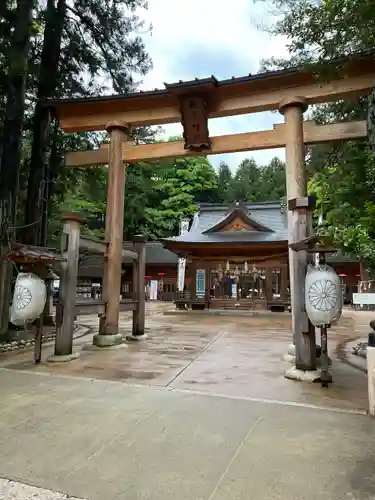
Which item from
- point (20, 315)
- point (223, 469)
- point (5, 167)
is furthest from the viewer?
point (5, 167)

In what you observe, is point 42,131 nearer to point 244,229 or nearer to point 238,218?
point 238,218

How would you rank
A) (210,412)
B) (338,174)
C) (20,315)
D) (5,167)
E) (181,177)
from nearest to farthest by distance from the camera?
(210,412) → (20,315) → (5,167) → (338,174) → (181,177)

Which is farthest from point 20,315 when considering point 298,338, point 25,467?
point 298,338

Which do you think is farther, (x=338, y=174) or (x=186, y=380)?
(x=338, y=174)

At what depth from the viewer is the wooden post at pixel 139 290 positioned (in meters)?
7.32

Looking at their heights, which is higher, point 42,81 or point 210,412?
point 42,81

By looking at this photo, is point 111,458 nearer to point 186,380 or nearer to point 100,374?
point 186,380

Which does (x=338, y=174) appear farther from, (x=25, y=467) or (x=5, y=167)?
(x=25, y=467)

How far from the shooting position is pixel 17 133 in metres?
7.30

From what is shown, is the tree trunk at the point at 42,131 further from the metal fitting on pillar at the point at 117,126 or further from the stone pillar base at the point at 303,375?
the stone pillar base at the point at 303,375

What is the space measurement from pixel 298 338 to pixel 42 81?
8.11m

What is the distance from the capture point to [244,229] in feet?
59.0

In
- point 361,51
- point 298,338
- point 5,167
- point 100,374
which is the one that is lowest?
point 100,374

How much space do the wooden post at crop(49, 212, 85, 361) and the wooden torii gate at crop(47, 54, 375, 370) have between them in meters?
1.04
